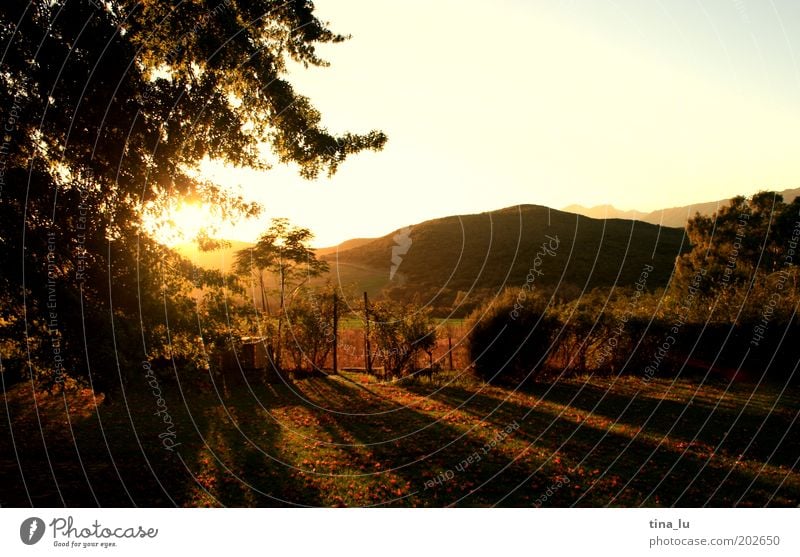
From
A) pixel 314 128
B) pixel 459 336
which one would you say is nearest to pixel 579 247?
pixel 459 336

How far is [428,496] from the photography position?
854 centimetres

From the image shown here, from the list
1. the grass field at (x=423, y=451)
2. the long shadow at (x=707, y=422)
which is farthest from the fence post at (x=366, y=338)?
the long shadow at (x=707, y=422)

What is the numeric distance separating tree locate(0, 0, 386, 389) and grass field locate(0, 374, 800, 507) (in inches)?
82.8

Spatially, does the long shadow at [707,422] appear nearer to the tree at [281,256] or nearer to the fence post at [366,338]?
the fence post at [366,338]

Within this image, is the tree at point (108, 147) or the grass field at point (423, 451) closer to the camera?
the tree at point (108, 147)

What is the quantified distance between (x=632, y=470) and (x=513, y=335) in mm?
10780

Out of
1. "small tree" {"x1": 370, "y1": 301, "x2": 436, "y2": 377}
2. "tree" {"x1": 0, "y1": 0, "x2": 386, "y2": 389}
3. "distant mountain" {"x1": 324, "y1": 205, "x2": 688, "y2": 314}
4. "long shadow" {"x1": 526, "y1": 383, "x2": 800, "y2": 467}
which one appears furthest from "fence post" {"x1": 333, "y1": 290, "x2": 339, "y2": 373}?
"distant mountain" {"x1": 324, "y1": 205, "x2": 688, "y2": 314}

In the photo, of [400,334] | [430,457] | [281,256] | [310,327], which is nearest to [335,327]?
[310,327]

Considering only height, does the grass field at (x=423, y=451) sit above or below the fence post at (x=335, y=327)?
below

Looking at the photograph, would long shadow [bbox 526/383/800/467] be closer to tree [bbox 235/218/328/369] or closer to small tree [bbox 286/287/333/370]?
small tree [bbox 286/287/333/370]

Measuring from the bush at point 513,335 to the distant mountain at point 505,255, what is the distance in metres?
36.4

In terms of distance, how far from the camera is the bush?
2012cm

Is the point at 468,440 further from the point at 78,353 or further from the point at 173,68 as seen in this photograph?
the point at 173,68

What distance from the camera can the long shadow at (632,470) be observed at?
8219 millimetres
